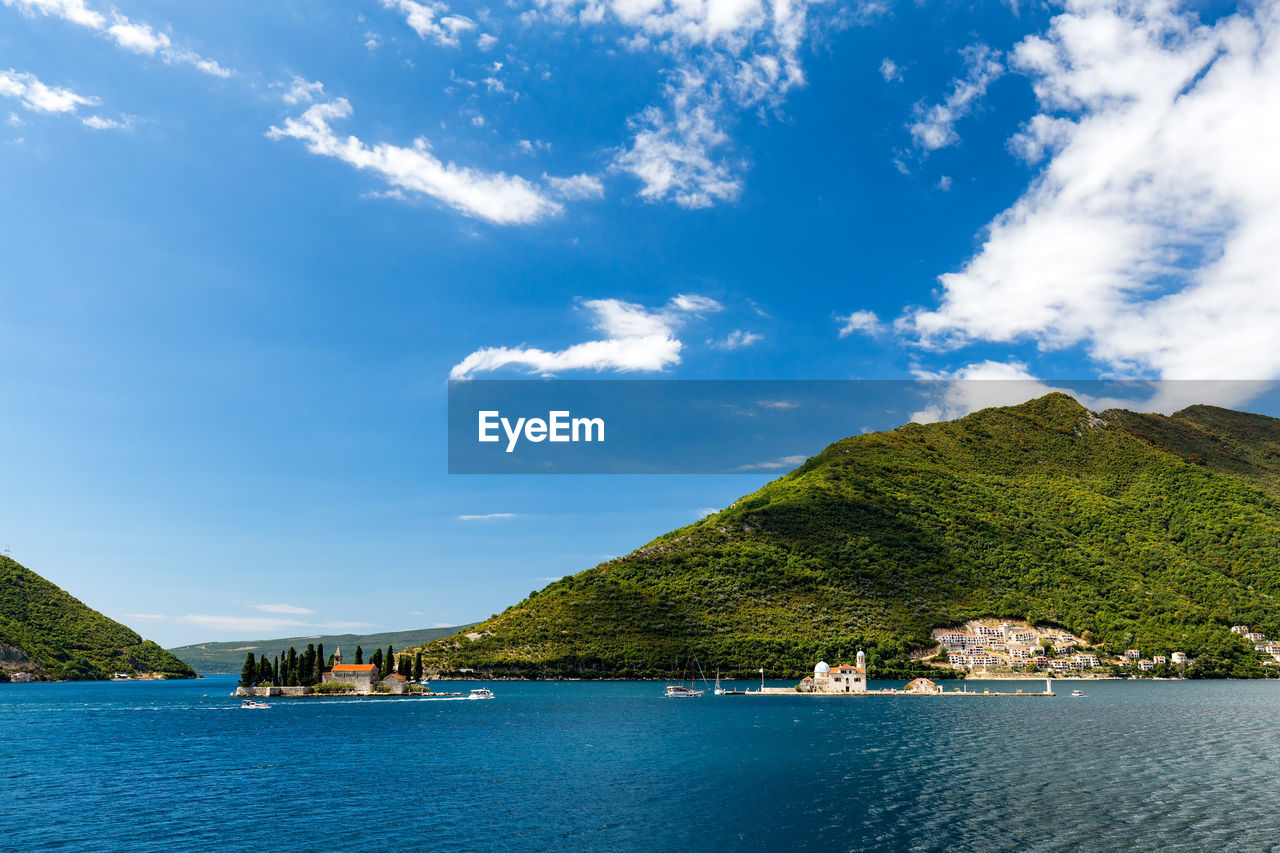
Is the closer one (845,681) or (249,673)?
(249,673)

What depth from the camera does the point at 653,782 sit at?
201ft

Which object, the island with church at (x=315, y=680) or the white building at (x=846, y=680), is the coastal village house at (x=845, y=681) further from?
the island with church at (x=315, y=680)

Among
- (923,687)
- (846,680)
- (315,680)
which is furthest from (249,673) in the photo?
(923,687)

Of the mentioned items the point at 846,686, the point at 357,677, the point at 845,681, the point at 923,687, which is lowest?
the point at 923,687

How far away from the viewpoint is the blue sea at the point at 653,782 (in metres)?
44.4

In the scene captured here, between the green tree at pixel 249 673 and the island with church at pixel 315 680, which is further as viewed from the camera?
the island with church at pixel 315 680

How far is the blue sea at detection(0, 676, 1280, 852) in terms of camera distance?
1750 inches

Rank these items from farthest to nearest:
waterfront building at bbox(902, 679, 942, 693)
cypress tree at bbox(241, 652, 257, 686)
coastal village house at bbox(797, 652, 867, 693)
Result: coastal village house at bbox(797, 652, 867, 693), waterfront building at bbox(902, 679, 942, 693), cypress tree at bbox(241, 652, 257, 686)

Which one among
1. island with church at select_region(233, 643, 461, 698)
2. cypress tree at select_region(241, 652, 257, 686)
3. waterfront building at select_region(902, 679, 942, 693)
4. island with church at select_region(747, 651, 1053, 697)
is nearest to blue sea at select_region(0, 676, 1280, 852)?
cypress tree at select_region(241, 652, 257, 686)

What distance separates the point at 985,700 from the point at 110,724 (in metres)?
150

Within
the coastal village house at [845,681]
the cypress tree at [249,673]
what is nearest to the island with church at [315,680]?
the cypress tree at [249,673]

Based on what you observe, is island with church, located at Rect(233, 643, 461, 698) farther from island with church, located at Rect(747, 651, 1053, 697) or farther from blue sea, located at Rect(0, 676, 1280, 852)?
island with church, located at Rect(747, 651, 1053, 697)

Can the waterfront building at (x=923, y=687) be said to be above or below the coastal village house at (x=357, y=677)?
below

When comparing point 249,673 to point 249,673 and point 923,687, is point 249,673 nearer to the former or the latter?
point 249,673
